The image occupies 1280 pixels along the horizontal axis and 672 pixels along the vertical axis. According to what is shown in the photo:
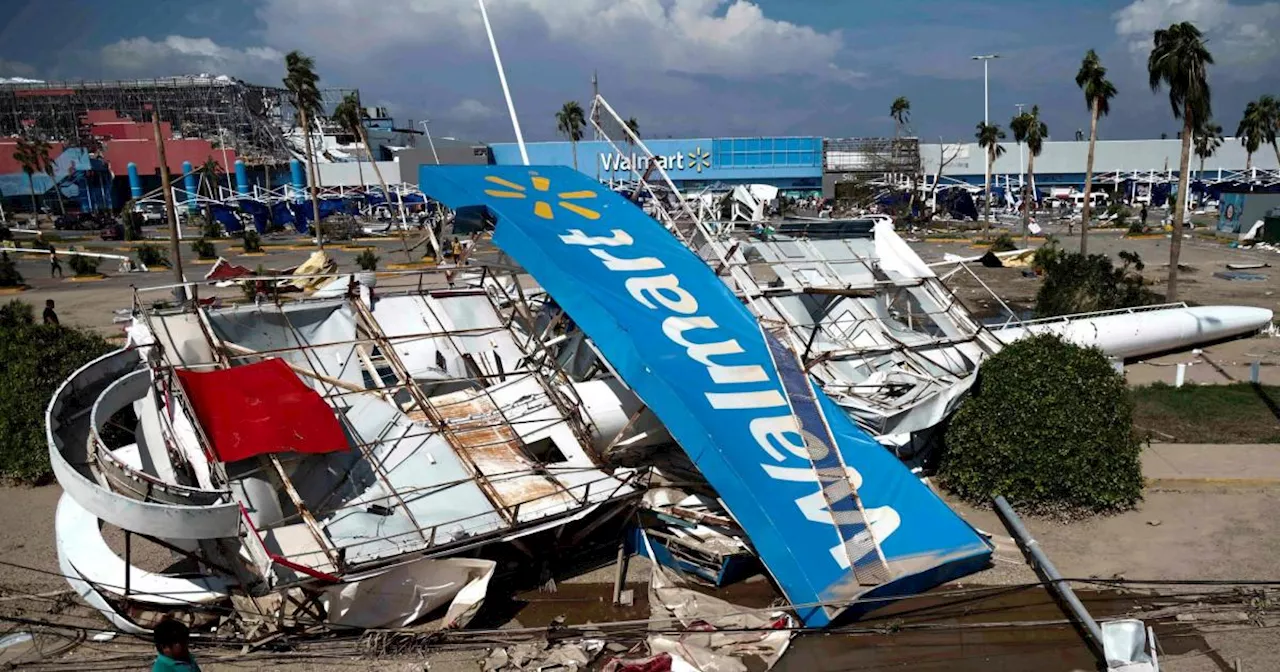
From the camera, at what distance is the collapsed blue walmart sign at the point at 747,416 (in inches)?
339

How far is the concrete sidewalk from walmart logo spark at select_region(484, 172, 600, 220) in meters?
9.33

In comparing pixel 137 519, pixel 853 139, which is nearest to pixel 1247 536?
pixel 137 519

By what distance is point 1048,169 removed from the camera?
88.4 m

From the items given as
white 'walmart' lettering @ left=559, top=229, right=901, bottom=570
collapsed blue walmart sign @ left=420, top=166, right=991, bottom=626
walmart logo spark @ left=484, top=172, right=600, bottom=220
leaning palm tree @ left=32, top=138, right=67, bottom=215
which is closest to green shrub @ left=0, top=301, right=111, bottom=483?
collapsed blue walmart sign @ left=420, top=166, right=991, bottom=626

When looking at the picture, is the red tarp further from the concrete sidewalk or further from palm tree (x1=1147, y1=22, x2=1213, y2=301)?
palm tree (x1=1147, y1=22, x2=1213, y2=301)

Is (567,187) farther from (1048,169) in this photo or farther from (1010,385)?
(1048,169)

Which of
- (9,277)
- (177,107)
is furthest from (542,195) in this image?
(177,107)

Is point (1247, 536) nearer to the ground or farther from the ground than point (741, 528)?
nearer to the ground

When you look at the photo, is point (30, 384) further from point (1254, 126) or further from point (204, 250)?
point (1254, 126)

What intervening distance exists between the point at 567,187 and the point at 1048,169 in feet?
295

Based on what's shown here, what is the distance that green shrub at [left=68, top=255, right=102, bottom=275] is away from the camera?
123 ft

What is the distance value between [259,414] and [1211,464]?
1357 centimetres

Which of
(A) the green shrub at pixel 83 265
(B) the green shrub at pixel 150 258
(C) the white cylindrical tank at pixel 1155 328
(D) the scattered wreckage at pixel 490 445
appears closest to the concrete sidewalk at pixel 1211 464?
(D) the scattered wreckage at pixel 490 445

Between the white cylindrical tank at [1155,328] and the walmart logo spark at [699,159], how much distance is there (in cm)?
6303
